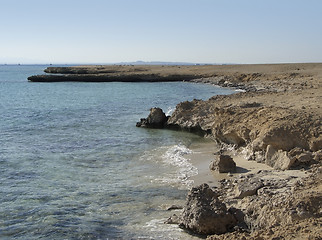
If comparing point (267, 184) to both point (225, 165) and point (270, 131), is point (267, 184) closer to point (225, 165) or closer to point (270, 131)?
point (225, 165)

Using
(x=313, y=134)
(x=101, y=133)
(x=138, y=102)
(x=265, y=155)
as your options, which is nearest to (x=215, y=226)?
(x=265, y=155)

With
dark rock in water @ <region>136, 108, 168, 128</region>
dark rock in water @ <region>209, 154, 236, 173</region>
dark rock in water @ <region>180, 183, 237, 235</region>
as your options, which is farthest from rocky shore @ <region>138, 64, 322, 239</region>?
dark rock in water @ <region>136, 108, 168, 128</region>

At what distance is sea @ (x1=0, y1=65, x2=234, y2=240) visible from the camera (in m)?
8.10

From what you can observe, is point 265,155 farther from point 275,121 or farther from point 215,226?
point 215,226

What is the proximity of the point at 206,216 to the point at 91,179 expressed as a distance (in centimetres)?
504

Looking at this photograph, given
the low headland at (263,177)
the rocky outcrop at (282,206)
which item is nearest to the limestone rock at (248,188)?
the low headland at (263,177)

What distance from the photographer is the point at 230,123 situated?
1474cm

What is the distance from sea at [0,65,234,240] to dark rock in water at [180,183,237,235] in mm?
284

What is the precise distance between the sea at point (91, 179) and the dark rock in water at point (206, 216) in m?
0.28

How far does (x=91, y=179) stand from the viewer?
11.6m

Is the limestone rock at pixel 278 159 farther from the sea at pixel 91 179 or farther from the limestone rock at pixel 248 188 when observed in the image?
the sea at pixel 91 179

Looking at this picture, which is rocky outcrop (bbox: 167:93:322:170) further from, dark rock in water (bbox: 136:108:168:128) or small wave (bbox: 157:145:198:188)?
dark rock in water (bbox: 136:108:168:128)

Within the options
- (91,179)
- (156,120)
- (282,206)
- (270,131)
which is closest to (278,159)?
(270,131)

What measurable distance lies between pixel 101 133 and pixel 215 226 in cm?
1252
